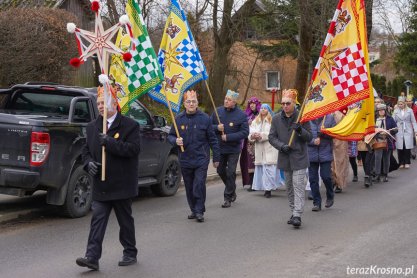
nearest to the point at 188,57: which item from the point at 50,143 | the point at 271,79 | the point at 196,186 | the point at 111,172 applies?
the point at 196,186

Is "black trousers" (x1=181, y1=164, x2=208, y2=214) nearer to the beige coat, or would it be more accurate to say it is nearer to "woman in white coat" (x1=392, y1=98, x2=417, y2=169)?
the beige coat

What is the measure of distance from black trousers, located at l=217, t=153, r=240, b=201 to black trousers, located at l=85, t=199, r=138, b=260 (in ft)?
13.0

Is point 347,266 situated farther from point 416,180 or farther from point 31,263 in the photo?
point 416,180

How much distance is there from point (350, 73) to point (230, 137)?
7.42 ft

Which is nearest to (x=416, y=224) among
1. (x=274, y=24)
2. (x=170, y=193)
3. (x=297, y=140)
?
(x=297, y=140)

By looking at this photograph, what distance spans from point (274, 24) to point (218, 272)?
22.5 meters

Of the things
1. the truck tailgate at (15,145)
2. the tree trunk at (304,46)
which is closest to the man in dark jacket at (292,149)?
the truck tailgate at (15,145)

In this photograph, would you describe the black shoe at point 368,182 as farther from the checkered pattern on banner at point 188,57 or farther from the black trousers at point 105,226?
the black trousers at point 105,226

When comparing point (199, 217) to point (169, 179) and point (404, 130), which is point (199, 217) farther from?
point (404, 130)

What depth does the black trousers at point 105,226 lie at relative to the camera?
6.64 m

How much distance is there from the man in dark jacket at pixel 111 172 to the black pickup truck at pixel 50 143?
223 cm

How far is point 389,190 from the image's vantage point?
43.2 feet

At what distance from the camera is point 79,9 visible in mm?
27875

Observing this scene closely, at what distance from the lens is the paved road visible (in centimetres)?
689
